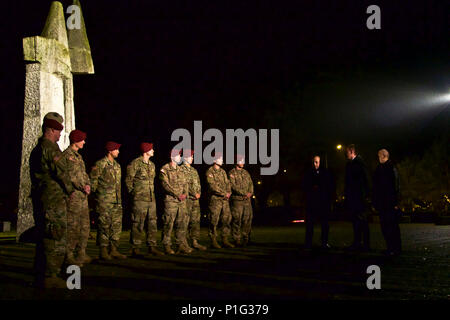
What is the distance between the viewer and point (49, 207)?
5.72 metres

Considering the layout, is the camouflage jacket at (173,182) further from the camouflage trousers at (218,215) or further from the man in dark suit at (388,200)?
the man in dark suit at (388,200)

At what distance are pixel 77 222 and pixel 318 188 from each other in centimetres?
534

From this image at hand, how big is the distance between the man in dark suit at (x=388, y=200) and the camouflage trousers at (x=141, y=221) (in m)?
4.33

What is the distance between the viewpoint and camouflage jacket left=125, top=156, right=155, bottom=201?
373 inches

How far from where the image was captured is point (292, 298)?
4.92 meters

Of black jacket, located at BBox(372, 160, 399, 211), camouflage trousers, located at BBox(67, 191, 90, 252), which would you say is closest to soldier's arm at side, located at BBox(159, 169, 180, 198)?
camouflage trousers, located at BBox(67, 191, 90, 252)

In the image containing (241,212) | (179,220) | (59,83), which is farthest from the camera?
(59,83)

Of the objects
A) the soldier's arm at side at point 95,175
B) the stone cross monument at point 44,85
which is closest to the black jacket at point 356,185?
the soldier's arm at side at point 95,175

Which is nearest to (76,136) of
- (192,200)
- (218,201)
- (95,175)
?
(95,175)

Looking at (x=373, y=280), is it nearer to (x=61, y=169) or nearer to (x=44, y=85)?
(x=61, y=169)

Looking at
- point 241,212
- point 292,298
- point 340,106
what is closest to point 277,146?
point 340,106
